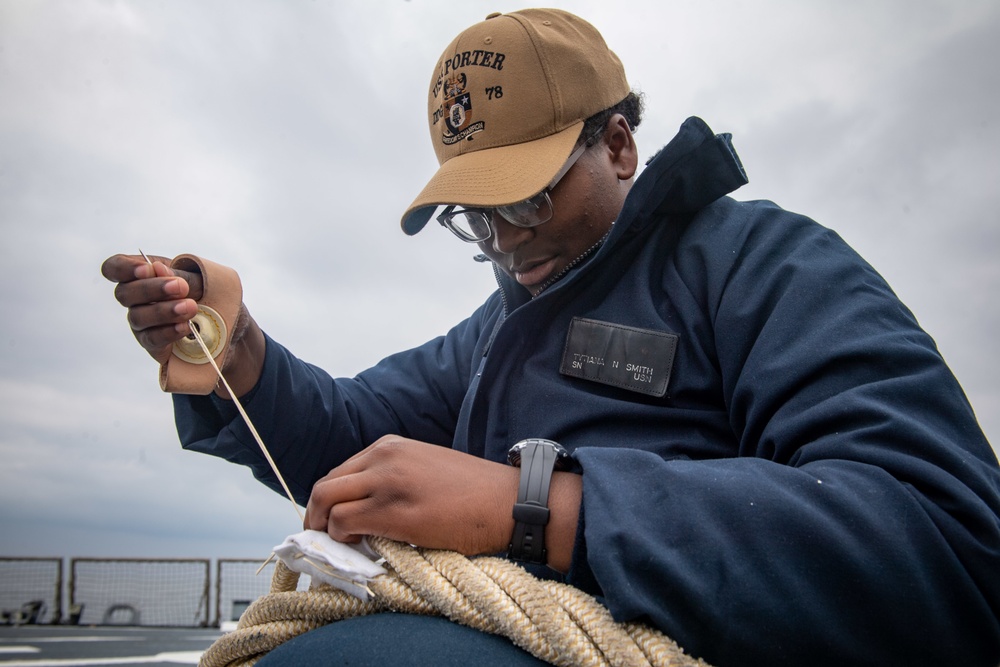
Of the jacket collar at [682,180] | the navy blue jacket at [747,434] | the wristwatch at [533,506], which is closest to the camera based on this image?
the navy blue jacket at [747,434]

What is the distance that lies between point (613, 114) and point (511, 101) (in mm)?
283

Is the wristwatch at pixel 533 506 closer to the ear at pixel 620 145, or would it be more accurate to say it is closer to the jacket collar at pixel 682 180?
the jacket collar at pixel 682 180

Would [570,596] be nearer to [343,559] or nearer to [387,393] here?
[343,559]

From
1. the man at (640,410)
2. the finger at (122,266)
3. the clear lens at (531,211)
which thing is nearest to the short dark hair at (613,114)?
the man at (640,410)

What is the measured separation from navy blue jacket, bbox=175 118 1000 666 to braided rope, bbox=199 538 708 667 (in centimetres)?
4

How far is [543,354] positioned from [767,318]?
50cm

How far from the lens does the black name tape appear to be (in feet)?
4.77

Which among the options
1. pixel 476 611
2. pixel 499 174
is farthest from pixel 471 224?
pixel 476 611

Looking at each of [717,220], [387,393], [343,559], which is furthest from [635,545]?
[387,393]

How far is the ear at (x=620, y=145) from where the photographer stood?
1.90 meters

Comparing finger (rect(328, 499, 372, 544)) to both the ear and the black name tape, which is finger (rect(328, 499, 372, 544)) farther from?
the ear

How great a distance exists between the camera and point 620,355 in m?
1.51

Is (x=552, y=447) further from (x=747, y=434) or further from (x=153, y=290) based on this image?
(x=153, y=290)

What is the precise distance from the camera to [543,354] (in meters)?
1.65
